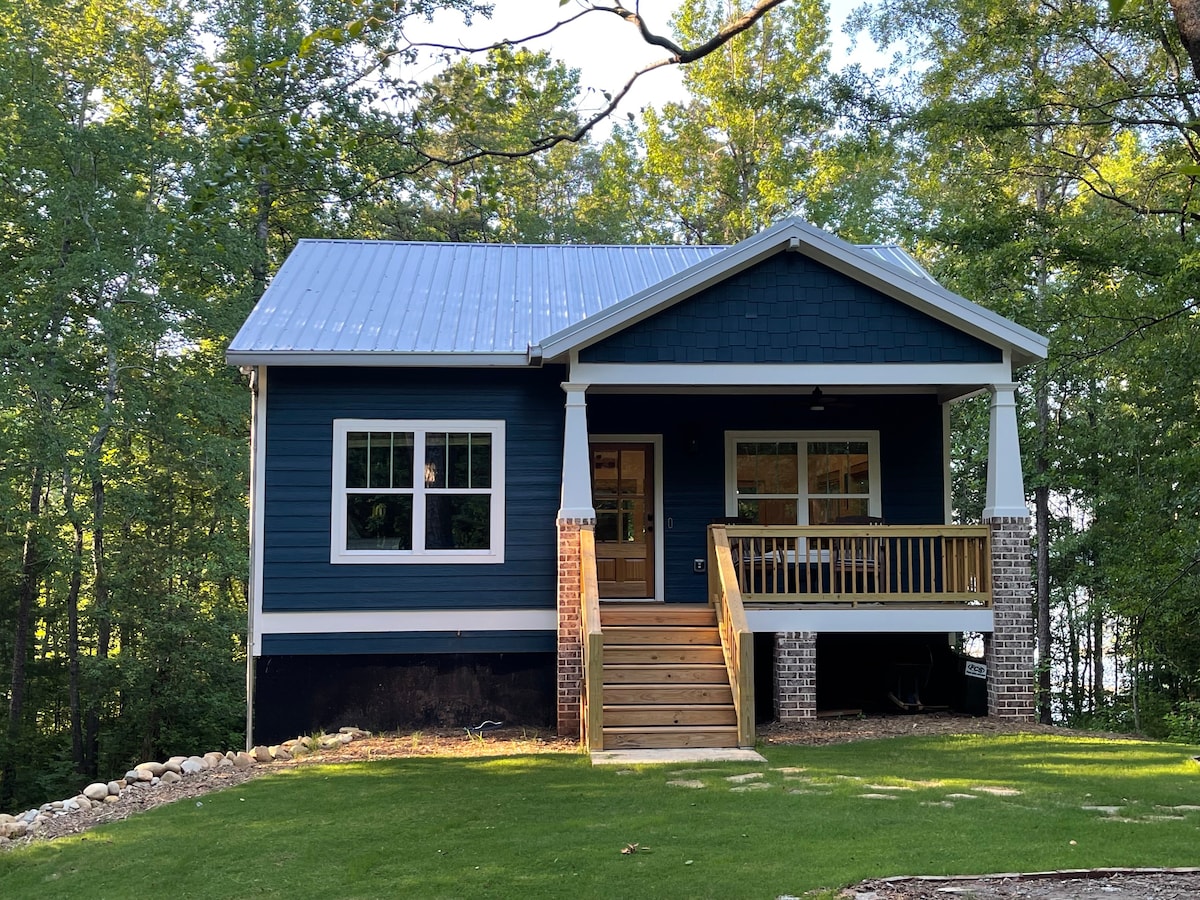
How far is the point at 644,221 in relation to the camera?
30828 millimetres

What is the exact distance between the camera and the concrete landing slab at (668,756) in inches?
344

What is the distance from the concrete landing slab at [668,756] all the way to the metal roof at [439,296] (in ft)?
13.6

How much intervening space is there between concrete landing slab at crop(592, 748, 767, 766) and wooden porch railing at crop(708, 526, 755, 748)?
0.32 m

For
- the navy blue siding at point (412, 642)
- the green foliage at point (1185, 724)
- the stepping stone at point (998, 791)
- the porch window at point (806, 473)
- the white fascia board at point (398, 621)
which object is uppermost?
the porch window at point (806, 473)

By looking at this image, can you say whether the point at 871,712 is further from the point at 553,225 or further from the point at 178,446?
the point at 553,225

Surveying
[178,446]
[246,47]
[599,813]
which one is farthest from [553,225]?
[599,813]

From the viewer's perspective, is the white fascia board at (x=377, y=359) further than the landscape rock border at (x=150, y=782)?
Yes

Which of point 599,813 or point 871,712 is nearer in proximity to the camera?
point 599,813

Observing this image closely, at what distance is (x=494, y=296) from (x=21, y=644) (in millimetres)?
12740

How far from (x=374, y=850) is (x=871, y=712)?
23.3ft

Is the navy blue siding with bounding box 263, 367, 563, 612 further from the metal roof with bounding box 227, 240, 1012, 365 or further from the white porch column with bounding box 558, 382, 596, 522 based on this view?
the white porch column with bounding box 558, 382, 596, 522

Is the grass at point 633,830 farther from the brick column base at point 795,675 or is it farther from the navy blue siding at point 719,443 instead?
the navy blue siding at point 719,443

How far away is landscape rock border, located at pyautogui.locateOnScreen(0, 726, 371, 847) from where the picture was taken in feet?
26.7

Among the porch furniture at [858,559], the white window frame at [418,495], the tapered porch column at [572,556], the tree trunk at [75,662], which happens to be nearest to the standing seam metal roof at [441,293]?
the white window frame at [418,495]
